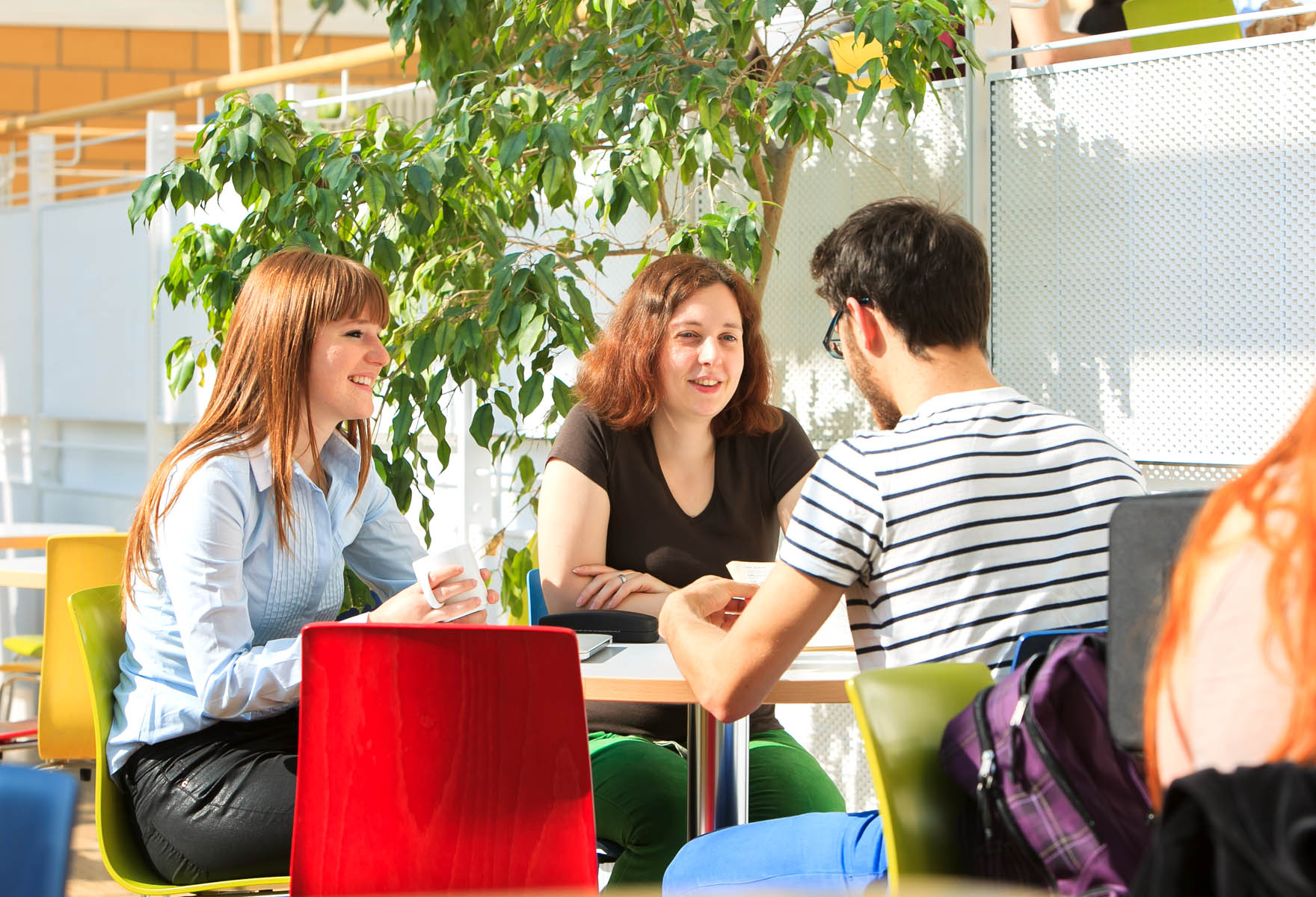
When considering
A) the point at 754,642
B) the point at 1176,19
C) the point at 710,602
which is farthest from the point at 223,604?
the point at 1176,19

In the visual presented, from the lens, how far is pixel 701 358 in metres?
2.55

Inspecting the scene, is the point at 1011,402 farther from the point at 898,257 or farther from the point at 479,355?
the point at 479,355

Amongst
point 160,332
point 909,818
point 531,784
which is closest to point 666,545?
point 531,784

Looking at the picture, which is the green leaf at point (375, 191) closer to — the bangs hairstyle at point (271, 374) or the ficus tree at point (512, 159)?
the ficus tree at point (512, 159)

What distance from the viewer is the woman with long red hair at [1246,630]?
742mm

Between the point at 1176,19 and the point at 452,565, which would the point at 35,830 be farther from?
the point at 1176,19

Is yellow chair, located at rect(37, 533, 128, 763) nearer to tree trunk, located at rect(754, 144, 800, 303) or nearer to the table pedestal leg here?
the table pedestal leg

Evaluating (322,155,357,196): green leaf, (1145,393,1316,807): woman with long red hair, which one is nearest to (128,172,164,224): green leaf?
(322,155,357,196): green leaf

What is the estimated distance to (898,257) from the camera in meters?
1.61

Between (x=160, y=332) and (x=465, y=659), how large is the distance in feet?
16.7

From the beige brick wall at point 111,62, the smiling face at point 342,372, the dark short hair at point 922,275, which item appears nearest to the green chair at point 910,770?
the dark short hair at point 922,275

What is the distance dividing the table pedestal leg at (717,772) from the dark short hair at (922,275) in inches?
27.0

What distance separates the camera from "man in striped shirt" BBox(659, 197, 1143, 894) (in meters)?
1.45

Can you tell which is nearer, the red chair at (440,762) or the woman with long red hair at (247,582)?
the red chair at (440,762)
